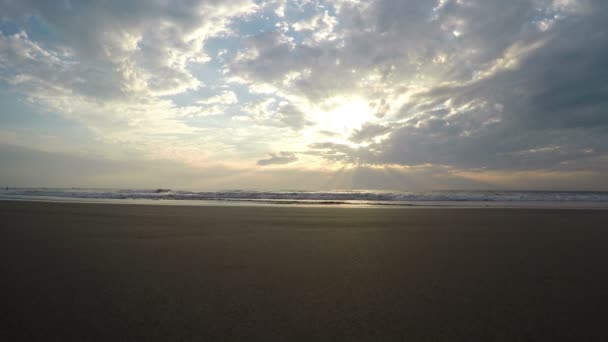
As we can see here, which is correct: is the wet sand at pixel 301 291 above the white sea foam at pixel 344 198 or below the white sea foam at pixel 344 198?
below

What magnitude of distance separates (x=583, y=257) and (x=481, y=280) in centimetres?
224

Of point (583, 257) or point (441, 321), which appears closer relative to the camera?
point (441, 321)

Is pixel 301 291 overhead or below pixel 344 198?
below

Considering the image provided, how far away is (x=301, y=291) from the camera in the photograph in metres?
2.54

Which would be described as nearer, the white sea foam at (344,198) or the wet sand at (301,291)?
the wet sand at (301,291)

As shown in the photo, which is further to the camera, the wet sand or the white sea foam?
the white sea foam

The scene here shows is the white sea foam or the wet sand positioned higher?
the white sea foam

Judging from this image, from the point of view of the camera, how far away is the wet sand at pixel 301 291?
6.09ft

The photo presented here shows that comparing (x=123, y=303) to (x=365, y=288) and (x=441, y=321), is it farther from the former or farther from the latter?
(x=441, y=321)

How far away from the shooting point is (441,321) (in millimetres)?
1971

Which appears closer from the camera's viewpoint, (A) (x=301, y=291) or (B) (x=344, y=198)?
(A) (x=301, y=291)

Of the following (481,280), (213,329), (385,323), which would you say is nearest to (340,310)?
(385,323)

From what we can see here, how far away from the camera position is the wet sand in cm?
186

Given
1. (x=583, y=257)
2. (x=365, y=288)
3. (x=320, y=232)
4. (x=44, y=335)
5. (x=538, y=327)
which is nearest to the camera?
(x=44, y=335)
